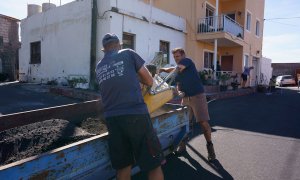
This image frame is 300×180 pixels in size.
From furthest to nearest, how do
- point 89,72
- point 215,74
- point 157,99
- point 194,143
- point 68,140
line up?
point 215,74 < point 89,72 < point 194,143 < point 157,99 < point 68,140

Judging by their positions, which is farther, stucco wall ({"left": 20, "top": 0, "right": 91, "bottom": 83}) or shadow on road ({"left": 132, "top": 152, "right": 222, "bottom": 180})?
stucco wall ({"left": 20, "top": 0, "right": 91, "bottom": 83})

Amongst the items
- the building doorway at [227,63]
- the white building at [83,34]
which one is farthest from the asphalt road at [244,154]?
the building doorway at [227,63]

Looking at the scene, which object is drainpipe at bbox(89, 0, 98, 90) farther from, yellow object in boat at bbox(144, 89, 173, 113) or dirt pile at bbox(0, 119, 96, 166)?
dirt pile at bbox(0, 119, 96, 166)

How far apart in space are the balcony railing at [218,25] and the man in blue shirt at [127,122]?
12701 millimetres

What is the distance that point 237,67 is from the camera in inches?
717

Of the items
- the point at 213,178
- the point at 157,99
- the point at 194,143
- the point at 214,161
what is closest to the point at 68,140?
the point at 157,99

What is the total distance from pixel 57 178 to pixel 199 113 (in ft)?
9.16

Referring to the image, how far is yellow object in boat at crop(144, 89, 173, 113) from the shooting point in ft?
11.2

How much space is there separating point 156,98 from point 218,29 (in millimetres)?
12426

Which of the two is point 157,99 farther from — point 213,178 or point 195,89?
point 213,178

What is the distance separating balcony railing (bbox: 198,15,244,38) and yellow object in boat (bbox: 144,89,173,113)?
37.7 feet

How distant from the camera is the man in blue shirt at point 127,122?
2541 mm

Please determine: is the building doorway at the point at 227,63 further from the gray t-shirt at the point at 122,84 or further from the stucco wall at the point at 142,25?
the gray t-shirt at the point at 122,84

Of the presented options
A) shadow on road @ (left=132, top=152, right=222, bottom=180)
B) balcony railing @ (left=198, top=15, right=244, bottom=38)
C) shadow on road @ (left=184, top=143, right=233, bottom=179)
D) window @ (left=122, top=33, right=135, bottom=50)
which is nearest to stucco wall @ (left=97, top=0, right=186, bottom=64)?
window @ (left=122, top=33, right=135, bottom=50)
